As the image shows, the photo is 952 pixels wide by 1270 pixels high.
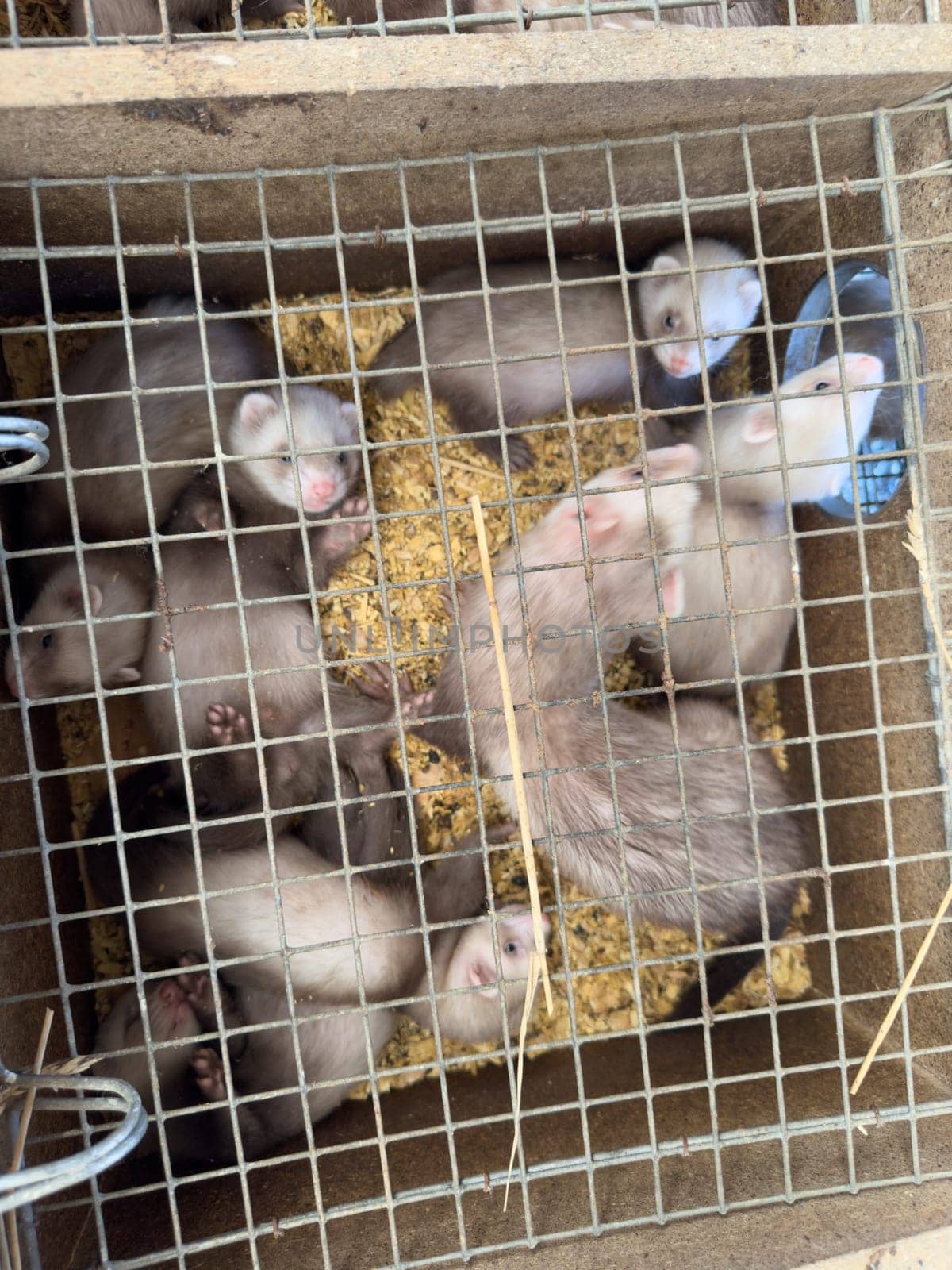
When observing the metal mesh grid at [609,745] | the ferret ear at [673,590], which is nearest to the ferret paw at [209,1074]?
the metal mesh grid at [609,745]

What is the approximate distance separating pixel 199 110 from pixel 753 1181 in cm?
213

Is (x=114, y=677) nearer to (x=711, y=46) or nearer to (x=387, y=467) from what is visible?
(x=387, y=467)

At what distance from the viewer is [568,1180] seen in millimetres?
1775

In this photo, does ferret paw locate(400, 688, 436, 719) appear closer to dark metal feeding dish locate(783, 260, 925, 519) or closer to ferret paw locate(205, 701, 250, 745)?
ferret paw locate(205, 701, 250, 745)

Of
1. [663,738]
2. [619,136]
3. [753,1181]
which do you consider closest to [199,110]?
[619,136]

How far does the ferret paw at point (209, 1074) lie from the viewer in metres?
2.22

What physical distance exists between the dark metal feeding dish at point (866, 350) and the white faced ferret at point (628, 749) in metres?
0.45

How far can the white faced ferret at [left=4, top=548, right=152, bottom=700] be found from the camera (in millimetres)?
2104

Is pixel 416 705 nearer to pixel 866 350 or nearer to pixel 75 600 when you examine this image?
pixel 75 600

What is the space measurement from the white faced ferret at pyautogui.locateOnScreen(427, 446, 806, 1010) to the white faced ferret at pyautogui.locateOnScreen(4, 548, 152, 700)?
30.3 inches

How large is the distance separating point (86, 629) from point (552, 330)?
1353 mm

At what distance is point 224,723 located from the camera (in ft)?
7.22

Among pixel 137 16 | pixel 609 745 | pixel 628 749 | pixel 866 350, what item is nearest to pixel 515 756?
pixel 609 745

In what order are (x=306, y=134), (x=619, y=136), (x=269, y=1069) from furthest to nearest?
(x=269, y=1069), (x=619, y=136), (x=306, y=134)
